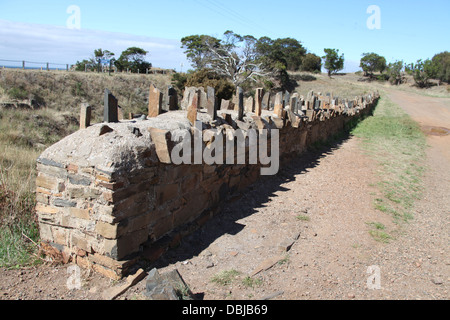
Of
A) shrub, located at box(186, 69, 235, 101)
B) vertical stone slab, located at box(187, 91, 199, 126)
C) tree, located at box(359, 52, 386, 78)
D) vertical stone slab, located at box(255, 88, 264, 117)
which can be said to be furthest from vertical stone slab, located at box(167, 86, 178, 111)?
tree, located at box(359, 52, 386, 78)

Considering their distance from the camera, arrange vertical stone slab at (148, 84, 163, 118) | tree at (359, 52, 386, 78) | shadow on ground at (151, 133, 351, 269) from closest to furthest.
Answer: shadow on ground at (151, 133, 351, 269)
vertical stone slab at (148, 84, 163, 118)
tree at (359, 52, 386, 78)

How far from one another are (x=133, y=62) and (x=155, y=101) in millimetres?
42309

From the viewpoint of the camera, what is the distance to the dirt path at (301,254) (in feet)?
10.4

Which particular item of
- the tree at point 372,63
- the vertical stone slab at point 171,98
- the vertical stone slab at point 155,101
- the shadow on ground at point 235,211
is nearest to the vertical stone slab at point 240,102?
the vertical stone slab at point 171,98

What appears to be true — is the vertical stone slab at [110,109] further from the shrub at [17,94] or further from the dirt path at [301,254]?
the shrub at [17,94]

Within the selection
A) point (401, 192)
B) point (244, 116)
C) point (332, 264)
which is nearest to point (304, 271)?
point (332, 264)

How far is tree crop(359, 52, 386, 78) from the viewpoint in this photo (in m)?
66.0

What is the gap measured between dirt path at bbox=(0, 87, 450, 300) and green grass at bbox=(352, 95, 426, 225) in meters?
0.25

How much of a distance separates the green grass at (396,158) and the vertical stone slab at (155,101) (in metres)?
3.43

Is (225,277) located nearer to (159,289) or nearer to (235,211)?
(159,289)

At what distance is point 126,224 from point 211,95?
7.27ft

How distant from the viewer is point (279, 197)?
5.60 m

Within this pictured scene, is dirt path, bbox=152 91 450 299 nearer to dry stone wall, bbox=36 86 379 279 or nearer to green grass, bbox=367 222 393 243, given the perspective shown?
green grass, bbox=367 222 393 243
